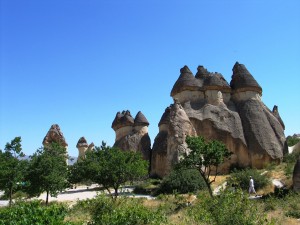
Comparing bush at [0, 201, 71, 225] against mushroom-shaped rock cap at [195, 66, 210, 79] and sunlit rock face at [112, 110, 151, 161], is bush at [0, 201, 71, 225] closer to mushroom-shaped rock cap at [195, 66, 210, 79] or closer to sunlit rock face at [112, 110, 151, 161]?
→ sunlit rock face at [112, 110, 151, 161]

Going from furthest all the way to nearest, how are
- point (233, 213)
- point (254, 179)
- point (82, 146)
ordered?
point (82, 146)
point (254, 179)
point (233, 213)

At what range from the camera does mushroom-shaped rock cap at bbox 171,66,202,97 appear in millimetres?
30406

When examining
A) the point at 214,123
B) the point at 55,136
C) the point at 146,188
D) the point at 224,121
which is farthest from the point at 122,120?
the point at 146,188

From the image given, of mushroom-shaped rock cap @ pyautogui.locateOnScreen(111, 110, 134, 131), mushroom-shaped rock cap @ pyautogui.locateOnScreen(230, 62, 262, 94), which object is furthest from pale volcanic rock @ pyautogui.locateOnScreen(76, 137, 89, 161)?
mushroom-shaped rock cap @ pyautogui.locateOnScreen(230, 62, 262, 94)

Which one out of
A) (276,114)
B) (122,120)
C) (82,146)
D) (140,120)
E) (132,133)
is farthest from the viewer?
(82,146)

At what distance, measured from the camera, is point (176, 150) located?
23781 millimetres

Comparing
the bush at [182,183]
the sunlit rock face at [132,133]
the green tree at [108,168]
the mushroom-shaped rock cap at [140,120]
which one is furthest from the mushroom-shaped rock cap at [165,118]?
the green tree at [108,168]

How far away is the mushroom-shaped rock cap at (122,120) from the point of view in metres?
33.0

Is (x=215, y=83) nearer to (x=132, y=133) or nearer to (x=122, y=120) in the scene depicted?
(x=132, y=133)

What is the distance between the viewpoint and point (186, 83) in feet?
99.7

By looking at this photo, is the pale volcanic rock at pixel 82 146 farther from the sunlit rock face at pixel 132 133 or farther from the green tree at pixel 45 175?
the green tree at pixel 45 175

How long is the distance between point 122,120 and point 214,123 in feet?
32.1

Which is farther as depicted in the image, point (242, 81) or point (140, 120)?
point (140, 120)

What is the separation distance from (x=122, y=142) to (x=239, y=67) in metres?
13.4
